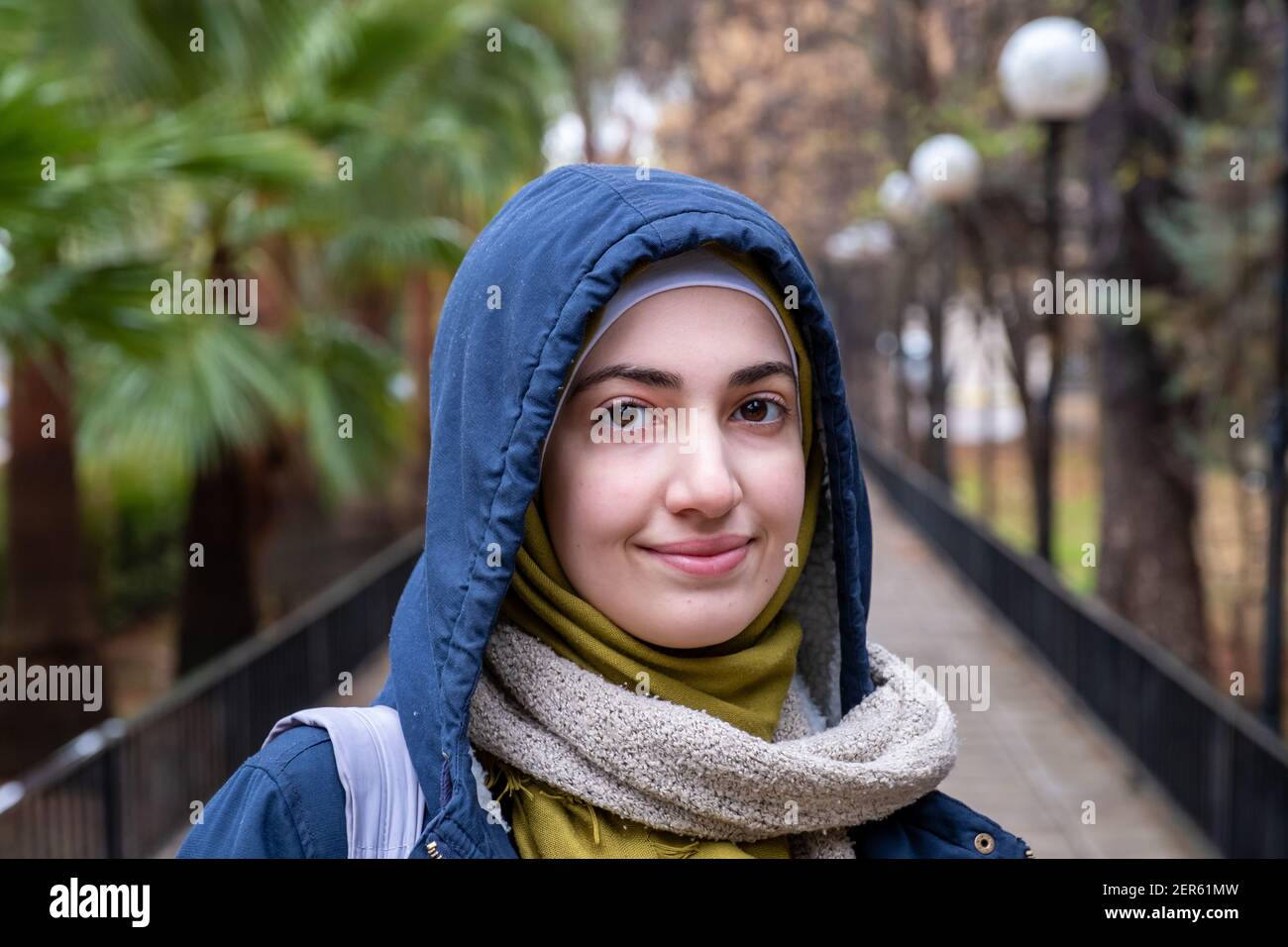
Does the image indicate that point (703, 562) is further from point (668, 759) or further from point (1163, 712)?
point (1163, 712)

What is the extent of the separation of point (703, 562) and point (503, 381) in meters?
0.29

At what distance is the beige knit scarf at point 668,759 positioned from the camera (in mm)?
1508

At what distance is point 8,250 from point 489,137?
892 centimetres

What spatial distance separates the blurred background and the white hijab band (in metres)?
3.06

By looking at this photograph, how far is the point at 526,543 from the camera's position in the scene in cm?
159

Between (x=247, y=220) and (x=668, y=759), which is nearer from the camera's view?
(x=668, y=759)

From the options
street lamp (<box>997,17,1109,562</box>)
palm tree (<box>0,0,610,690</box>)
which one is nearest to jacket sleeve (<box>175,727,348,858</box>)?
palm tree (<box>0,0,610,690</box>)

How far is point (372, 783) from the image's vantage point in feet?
4.94

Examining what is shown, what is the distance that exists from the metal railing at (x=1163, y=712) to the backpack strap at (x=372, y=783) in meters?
4.91

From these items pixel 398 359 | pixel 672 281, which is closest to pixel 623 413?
pixel 672 281

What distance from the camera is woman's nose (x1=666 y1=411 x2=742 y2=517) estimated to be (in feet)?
4.91

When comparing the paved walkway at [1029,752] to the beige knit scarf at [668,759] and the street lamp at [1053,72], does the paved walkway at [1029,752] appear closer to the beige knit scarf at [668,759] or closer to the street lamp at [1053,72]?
the beige knit scarf at [668,759]

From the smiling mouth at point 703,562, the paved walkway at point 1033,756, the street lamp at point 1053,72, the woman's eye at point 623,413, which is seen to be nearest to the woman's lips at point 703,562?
the smiling mouth at point 703,562
